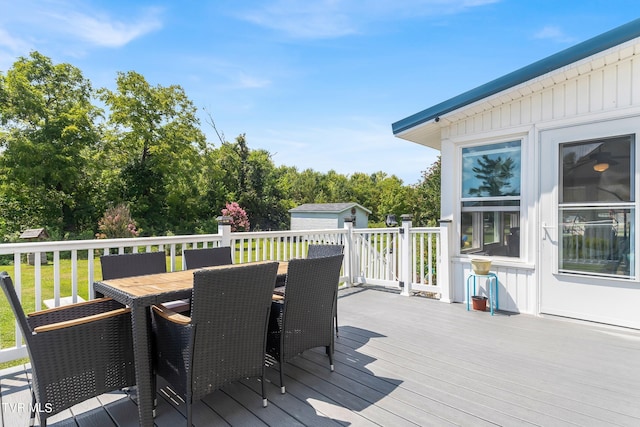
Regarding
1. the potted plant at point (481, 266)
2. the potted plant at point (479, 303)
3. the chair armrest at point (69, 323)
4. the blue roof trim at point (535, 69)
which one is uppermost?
the blue roof trim at point (535, 69)

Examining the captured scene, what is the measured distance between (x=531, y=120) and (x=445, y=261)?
82.8 inches

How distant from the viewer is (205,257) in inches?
132

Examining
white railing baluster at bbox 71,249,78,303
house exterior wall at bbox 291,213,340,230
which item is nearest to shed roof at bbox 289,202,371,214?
house exterior wall at bbox 291,213,340,230

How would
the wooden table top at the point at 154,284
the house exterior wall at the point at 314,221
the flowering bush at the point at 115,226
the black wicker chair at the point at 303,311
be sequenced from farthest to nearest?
the house exterior wall at the point at 314,221 < the flowering bush at the point at 115,226 < the black wicker chair at the point at 303,311 < the wooden table top at the point at 154,284

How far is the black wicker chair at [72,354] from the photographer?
1.65 metres

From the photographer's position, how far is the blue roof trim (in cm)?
316

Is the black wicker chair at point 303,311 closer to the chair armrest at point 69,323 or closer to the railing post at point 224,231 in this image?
the chair armrest at point 69,323

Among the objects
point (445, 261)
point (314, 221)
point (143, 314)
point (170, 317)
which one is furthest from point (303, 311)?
point (314, 221)

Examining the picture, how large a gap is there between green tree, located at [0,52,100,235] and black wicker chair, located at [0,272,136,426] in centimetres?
1526

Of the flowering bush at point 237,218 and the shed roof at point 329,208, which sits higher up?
the shed roof at point 329,208

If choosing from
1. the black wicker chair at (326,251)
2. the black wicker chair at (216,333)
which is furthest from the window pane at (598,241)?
the black wicker chair at (216,333)

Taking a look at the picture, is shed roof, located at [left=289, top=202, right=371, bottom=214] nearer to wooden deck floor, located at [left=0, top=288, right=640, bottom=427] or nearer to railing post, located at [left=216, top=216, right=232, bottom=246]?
railing post, located at [left=216, top=216, right=232, bottom=246]

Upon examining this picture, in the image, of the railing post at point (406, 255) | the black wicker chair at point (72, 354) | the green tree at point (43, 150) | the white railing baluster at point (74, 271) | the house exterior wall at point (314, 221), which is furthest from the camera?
the house exterior wall at point (314, 221)

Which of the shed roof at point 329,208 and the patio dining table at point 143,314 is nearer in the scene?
the patio dining table at point 143,314
